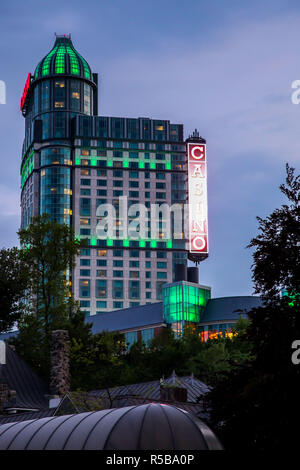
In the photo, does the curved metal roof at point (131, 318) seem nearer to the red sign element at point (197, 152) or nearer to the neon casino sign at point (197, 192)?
the neon casino sign at point (197, 192)

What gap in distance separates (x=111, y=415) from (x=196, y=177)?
158666 millimetres

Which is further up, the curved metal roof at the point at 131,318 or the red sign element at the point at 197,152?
the red sign element at the point at 197,152

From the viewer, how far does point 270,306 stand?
29047 millimetres

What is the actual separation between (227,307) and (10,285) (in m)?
69.5

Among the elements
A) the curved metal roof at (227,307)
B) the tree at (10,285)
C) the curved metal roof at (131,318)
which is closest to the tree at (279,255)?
the tree at (10,285)

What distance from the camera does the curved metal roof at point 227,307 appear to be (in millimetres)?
136250

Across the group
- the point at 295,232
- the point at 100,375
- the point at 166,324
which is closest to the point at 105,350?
the point at 100,375

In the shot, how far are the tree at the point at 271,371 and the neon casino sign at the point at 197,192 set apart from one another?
473 ft

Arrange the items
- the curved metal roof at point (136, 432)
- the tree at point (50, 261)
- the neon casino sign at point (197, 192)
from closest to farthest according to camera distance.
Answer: the curved metal roof at point (136, 432)
the tree at point (50, 261)
the neon casino sign at point (197, 192)

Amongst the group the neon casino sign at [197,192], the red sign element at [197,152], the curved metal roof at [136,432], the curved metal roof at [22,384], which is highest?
the red sign element at [197,152]

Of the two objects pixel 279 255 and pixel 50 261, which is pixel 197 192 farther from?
pixel 279 255

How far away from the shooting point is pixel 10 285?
73812mm

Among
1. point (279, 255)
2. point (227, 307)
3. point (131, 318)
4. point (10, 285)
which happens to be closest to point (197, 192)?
point (131, 318)
